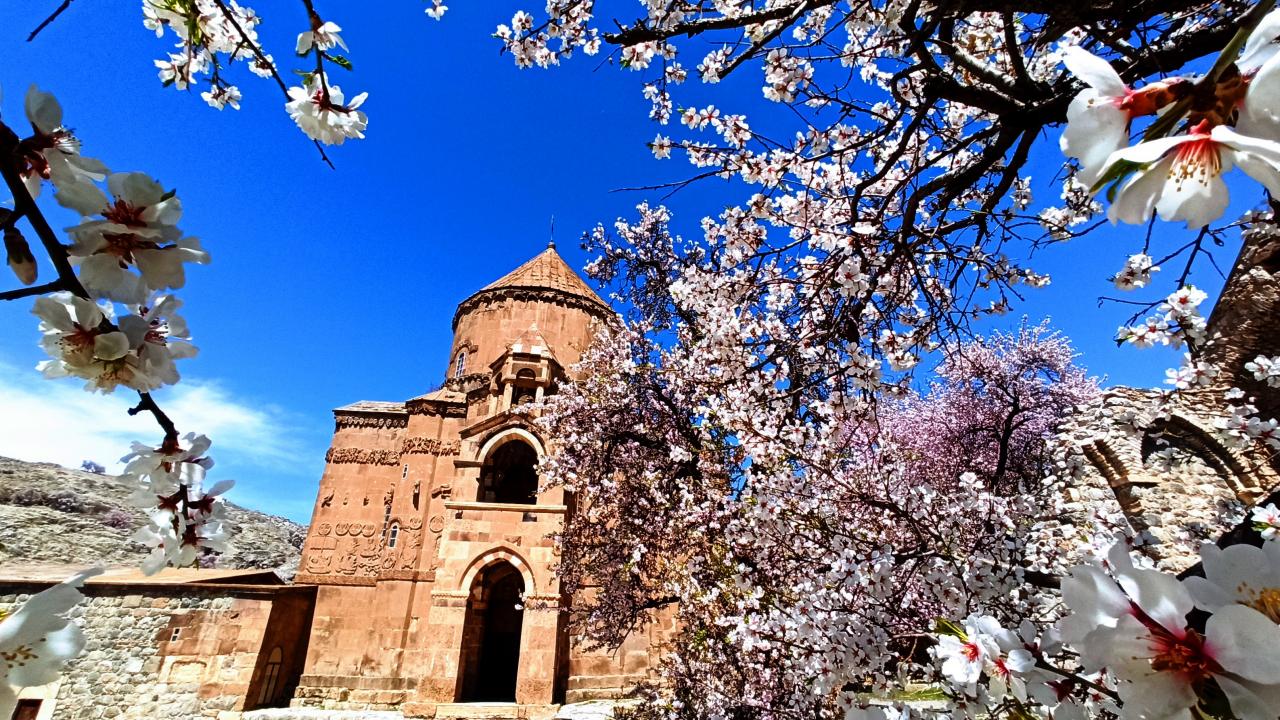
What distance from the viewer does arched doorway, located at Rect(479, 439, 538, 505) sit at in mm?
15786

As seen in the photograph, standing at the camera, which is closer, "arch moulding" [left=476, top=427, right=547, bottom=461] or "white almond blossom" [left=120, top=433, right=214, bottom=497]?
"white almond blossom" [left=120, top=433, right=214, bottom=497]

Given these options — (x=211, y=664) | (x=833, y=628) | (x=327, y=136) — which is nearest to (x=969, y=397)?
(x=833, y=628)

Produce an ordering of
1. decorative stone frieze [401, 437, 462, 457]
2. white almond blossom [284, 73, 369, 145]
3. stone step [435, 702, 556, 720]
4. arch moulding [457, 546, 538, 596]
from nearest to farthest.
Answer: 1. white almond blossom [284, 73, 369, 145]
2. stone step [435, 702, 556, 720]
3. arch moulding [457, 546, 538, 596]
4. decorative stone frieze [401, 437, 462, 457]

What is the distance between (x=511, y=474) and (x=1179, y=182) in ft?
59.1

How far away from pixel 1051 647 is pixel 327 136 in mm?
3578

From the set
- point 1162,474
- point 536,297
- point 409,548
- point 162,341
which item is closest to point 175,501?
point 162,341

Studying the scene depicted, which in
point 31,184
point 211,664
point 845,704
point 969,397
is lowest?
point 211,664

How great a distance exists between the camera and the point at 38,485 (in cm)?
2695

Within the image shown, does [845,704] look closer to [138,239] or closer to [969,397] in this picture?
[138,239]

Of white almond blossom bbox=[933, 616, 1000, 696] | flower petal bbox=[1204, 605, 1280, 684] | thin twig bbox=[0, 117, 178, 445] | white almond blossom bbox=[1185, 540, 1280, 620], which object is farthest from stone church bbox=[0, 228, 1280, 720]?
thin twig bbox=[0, 117, 178, 445]

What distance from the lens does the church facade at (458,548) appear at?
43.6ft

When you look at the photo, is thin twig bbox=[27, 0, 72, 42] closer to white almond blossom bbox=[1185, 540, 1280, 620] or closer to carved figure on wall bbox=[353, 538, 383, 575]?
white almond blossom bbox=[1185, 540, 1280, 620]

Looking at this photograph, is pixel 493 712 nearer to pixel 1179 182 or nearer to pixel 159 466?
pixel 159 466

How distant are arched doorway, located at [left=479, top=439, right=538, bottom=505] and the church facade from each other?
6 centimetres
